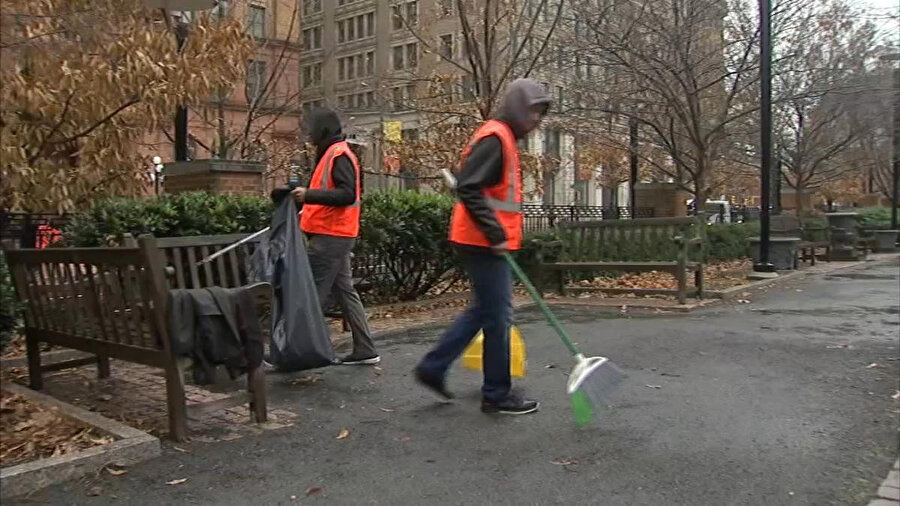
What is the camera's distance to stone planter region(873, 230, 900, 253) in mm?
23547

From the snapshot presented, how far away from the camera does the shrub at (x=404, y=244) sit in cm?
850

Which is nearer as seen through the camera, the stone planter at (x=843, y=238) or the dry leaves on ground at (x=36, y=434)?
the dry leaves on ground at (x=36, y=434)

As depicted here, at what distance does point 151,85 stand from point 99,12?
1.80 meters

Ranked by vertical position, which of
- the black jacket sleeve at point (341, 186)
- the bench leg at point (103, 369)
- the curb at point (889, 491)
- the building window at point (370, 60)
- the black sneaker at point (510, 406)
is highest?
the building window at point (370, 60)

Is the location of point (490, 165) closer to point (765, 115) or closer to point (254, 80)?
point (765, 115)

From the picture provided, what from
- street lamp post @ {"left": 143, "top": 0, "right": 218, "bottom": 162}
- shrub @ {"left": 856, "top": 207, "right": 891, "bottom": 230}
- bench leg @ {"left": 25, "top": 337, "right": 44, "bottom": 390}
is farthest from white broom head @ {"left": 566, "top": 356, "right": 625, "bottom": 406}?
shrub @ {"left": 856, "top": 207, "right": 891, "bottom": 230}

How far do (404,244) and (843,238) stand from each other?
592 inches

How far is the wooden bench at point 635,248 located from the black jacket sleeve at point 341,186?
524cm

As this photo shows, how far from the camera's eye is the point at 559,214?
62.0 ft

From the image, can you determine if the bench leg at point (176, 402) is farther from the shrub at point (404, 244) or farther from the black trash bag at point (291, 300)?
the shrub at point (404, 244)

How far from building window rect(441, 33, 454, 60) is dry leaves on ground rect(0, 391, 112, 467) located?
487 inches

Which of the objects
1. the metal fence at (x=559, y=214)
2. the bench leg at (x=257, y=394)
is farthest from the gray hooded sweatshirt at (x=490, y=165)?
the metal fence at (x=559, y=214)

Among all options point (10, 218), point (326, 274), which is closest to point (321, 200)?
point (326, 274)

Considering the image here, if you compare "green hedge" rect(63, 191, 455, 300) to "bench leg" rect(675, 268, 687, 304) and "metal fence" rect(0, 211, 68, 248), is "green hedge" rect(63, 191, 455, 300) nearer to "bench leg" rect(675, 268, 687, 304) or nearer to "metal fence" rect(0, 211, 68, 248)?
"metal fence" rect(0, 211, 68, 248)
